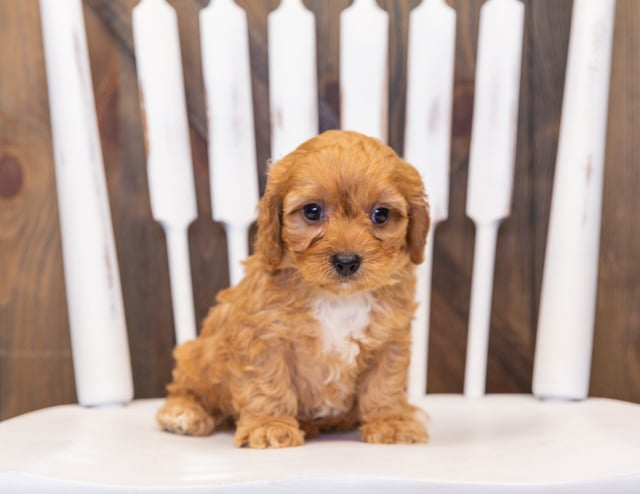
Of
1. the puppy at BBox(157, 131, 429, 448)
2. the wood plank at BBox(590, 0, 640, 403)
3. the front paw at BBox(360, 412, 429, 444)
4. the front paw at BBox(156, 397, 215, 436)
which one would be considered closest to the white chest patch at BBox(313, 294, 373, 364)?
the puppy at BBox(157, 131, 429, 448)

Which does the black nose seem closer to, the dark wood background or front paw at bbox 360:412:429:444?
front paw at bbox 360:412:429:444

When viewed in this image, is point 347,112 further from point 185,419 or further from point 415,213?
point 185,419

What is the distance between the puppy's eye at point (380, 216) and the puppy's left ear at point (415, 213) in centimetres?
5

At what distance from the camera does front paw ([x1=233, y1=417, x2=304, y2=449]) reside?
1.15 metres

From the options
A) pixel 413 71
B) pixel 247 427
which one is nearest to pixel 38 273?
pixel 247 427

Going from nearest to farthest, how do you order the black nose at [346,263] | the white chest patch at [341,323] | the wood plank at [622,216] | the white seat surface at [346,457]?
the white seat surface at [346,457], the black nose at [346,263], the white chest patch at [341,323], the wood plank at [622,216]

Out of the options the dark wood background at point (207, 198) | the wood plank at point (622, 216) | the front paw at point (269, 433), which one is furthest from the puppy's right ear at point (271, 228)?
the wood plank at point (622, 216)

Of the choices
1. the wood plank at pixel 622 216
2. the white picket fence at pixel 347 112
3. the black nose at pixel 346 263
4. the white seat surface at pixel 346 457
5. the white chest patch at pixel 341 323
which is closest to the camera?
the white seat surface at pixel 346 457

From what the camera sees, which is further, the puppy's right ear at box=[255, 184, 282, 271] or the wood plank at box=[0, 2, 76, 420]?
the wood plank at box=[0, 2, 76, 420]

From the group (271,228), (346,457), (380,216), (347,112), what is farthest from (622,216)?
(346,457)

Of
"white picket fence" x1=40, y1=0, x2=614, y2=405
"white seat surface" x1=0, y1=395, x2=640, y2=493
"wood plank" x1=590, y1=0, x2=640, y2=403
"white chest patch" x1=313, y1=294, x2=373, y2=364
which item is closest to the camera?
"white seat surface" x1=0, y1=395, x2=640, y2=493

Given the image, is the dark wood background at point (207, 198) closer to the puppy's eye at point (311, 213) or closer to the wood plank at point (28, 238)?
the wood plank at point (28, 238)

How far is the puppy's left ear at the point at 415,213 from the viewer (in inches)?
47.3

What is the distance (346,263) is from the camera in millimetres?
1103
